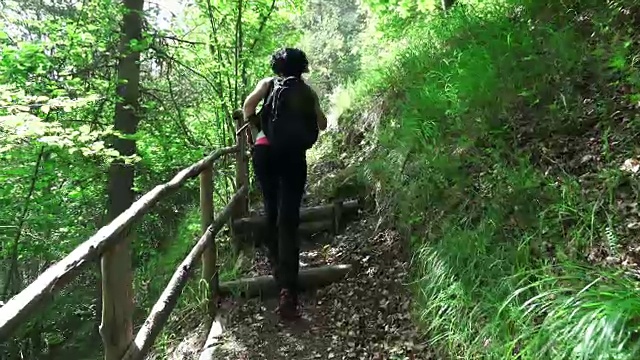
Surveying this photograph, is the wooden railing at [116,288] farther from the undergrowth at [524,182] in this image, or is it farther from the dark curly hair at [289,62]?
the undergrowth at [524,182]

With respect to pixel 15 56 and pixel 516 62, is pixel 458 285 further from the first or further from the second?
pixel 15 56

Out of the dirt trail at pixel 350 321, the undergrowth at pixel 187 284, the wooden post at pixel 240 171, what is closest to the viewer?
the dirt trail at pixel 350 321

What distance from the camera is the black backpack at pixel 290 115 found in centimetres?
388

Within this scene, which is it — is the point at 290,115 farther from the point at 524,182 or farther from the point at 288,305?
the point at 524,182

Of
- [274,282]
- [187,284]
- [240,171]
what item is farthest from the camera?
[240,171]

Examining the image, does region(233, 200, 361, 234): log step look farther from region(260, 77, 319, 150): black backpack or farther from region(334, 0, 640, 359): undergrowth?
region(260, 77, 319, 150): black backpack

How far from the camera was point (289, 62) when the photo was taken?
13.0 ft

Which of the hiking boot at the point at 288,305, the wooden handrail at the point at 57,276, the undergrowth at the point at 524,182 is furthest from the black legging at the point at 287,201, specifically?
the wooden handrail at the point at 57,276

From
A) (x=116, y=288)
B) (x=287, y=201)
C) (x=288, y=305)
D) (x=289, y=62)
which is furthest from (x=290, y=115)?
(x=116, y=288)

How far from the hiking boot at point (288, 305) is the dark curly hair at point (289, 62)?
1.79m

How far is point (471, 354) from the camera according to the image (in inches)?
111

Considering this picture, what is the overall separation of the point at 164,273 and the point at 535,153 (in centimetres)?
585

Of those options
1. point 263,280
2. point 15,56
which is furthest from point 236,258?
point 15,56

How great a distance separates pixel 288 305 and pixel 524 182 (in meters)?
2.06
